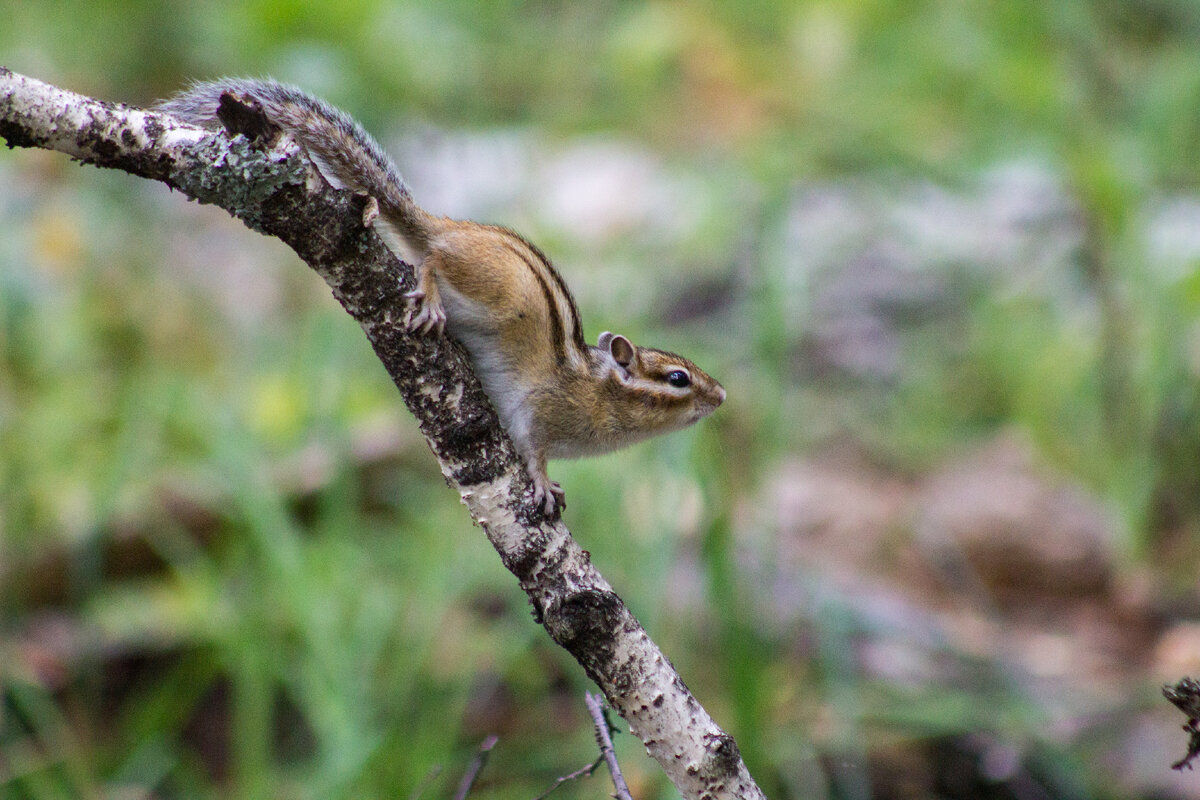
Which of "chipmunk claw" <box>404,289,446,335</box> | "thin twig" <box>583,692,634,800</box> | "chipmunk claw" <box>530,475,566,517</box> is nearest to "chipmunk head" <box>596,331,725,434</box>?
"chipmunk claw" <box>530,475,566,517</box>

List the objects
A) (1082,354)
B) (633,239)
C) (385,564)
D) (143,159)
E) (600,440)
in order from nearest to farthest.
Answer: (143,159) < (600,440) < (385,564) < (1082,354) < (633,239)

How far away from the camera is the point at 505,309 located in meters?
1.65

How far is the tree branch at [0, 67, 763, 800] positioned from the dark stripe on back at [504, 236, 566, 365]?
0.40m

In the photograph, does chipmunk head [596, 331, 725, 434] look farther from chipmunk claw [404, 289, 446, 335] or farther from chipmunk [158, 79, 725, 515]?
chipmunk claw [404, 289, 446, 335]

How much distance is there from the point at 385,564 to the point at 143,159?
8.21 feet

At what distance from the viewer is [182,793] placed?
278 cm

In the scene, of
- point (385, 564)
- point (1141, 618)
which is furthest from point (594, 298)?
point (1141, 618)

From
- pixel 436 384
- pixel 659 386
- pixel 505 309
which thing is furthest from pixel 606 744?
pixel 659 386

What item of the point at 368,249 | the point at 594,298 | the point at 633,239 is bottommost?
the point at 368,249

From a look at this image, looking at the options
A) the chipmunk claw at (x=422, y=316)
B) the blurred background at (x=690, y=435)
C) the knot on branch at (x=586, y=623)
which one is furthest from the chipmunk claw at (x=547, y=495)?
the blurred background at (x=690, y=435)

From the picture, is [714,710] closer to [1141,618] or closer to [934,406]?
[1141,618]

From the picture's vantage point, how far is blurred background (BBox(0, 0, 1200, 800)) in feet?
8.64

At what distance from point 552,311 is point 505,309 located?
9 centimetres

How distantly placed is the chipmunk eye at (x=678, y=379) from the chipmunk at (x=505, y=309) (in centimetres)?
3
